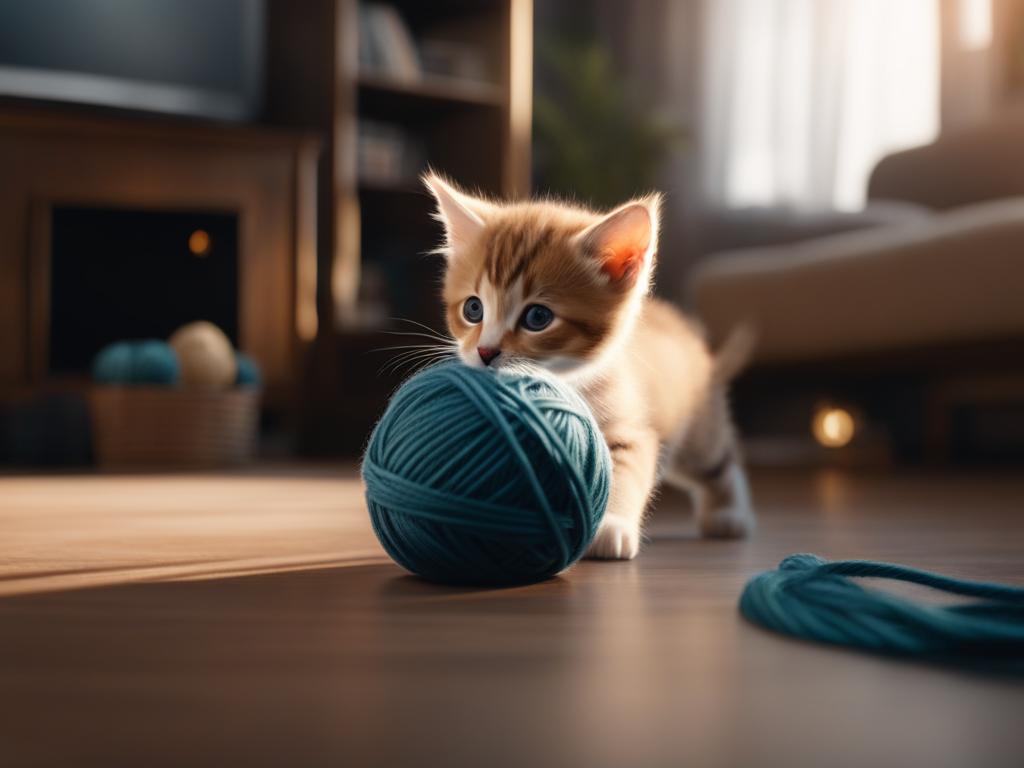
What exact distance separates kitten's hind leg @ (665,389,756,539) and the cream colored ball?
1623 millimetres

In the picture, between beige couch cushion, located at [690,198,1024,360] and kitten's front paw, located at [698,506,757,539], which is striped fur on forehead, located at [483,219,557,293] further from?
beige couch cushion, located at [690,198,1024,360]

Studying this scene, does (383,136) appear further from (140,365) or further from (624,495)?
(624,495)

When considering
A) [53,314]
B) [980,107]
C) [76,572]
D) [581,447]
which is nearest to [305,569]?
[76,572]

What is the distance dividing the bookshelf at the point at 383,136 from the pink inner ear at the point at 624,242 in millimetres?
2098

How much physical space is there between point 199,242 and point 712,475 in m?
2.05

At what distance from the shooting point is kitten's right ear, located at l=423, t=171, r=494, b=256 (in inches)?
44.7

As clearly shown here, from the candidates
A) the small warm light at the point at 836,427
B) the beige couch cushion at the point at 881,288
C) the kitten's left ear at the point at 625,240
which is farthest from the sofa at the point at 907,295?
the kitten's left ear at the point at 625,240

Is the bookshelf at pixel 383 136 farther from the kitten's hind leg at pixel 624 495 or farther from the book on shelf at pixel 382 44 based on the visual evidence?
the kitten's hind leg at pixel 624 495

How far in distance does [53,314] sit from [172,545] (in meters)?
1.91

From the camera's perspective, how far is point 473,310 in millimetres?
1097

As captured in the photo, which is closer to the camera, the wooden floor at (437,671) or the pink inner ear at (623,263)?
the wooden floor at (437,671)

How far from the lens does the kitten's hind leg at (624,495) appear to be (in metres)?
1.09

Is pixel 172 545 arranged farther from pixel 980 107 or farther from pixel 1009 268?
pixel 980 107

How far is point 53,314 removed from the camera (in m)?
2.89
